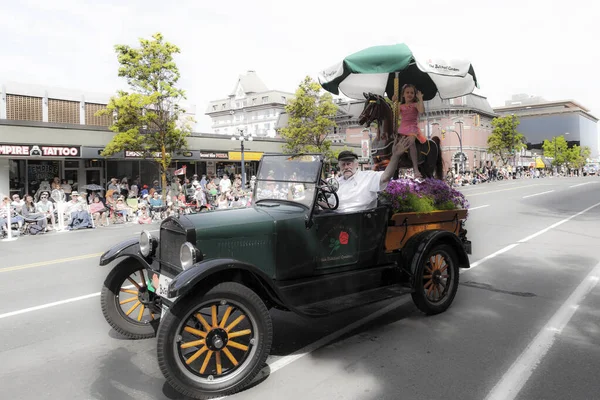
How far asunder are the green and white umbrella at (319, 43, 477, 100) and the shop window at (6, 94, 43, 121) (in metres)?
22.4

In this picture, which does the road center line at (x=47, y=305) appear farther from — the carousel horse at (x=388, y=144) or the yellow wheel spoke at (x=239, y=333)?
the carousel horse at (x=388, y=144)

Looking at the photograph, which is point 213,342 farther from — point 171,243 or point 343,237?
point 343,237

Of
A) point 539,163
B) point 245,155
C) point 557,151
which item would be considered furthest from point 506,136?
point 245,155

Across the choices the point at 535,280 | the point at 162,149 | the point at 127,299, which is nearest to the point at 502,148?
the point at 162,149

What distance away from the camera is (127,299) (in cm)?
482

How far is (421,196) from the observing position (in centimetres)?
581

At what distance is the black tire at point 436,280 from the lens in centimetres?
512

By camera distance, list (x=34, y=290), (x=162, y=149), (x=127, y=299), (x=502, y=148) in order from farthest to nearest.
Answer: (x=502, y=148), (x=162, y=149), (x=34, y=290), (x=127, y=299)

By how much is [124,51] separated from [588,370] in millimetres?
21962

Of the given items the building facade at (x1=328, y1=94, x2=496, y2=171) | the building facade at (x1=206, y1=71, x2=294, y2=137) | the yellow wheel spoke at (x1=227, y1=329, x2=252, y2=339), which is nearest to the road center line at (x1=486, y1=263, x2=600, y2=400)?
the yellow wheel spoke at (x1=227, y1=329, x2=252, y2=339)

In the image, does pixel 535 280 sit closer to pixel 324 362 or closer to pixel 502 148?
pixel 324 362

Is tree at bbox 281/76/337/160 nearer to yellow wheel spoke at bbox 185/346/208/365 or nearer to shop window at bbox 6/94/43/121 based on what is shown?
shop window at bbox 6/94/43/121

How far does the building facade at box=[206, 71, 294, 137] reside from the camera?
329ft

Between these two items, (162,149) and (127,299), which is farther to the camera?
(162,149)
